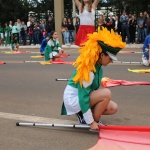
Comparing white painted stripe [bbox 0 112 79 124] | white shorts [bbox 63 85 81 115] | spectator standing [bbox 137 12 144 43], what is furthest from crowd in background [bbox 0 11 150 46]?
white shorts [bbox 63 85 81 115]

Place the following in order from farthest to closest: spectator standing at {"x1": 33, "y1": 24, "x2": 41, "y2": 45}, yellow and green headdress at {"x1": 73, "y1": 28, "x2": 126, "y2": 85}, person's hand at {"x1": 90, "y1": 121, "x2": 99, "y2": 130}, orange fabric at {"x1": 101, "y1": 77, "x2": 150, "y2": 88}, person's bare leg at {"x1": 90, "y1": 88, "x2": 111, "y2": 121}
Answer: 1. spectator standing at {"x1": 33, "y1": 24, "x2": 41, "y2": 45}
2. orange fabric at {"x1": 101, "y1": 77, "x2": 150, "y2": 88}
3. person's bare leg at {"x1": 90, "y1": 88, "x2": 111, "y2": 121}
4. person's hand at {"x1": 90, "y1": 121, "x2": 99, "y2": 130}
5. yellow and green headdress at {"x1": 73, "y1": 28, "x2": 126, "y2": 85}

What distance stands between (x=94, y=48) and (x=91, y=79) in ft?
1.25

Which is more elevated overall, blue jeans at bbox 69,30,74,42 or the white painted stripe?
blue jeans at bbox 69,30,74,42

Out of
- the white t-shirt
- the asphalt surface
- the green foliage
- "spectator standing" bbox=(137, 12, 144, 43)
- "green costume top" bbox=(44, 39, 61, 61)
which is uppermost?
the green foliage

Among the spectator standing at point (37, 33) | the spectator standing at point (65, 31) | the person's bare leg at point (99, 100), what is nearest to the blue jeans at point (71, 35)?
the spectator standing at point (65, 31)

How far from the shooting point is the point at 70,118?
208 inches

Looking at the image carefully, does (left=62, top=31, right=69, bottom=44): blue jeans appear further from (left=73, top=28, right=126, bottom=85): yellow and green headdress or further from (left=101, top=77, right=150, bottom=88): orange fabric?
(left=73, top=28, right=126, bottom=85): yellow and green headdress

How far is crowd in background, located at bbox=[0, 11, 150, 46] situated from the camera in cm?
1861

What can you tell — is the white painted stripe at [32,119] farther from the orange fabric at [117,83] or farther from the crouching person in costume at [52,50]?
the crouching person in costume at [52,50]

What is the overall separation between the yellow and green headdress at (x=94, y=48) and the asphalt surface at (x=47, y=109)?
774mm

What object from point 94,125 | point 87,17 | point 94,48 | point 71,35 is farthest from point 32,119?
point 71,35

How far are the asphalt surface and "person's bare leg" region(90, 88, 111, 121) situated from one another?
30 centimetres

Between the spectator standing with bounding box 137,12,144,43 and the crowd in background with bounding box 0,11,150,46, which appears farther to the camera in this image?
the crowd in background with bounding box 0,11,150,46

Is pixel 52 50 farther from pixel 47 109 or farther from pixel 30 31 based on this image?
pixel 30 31
